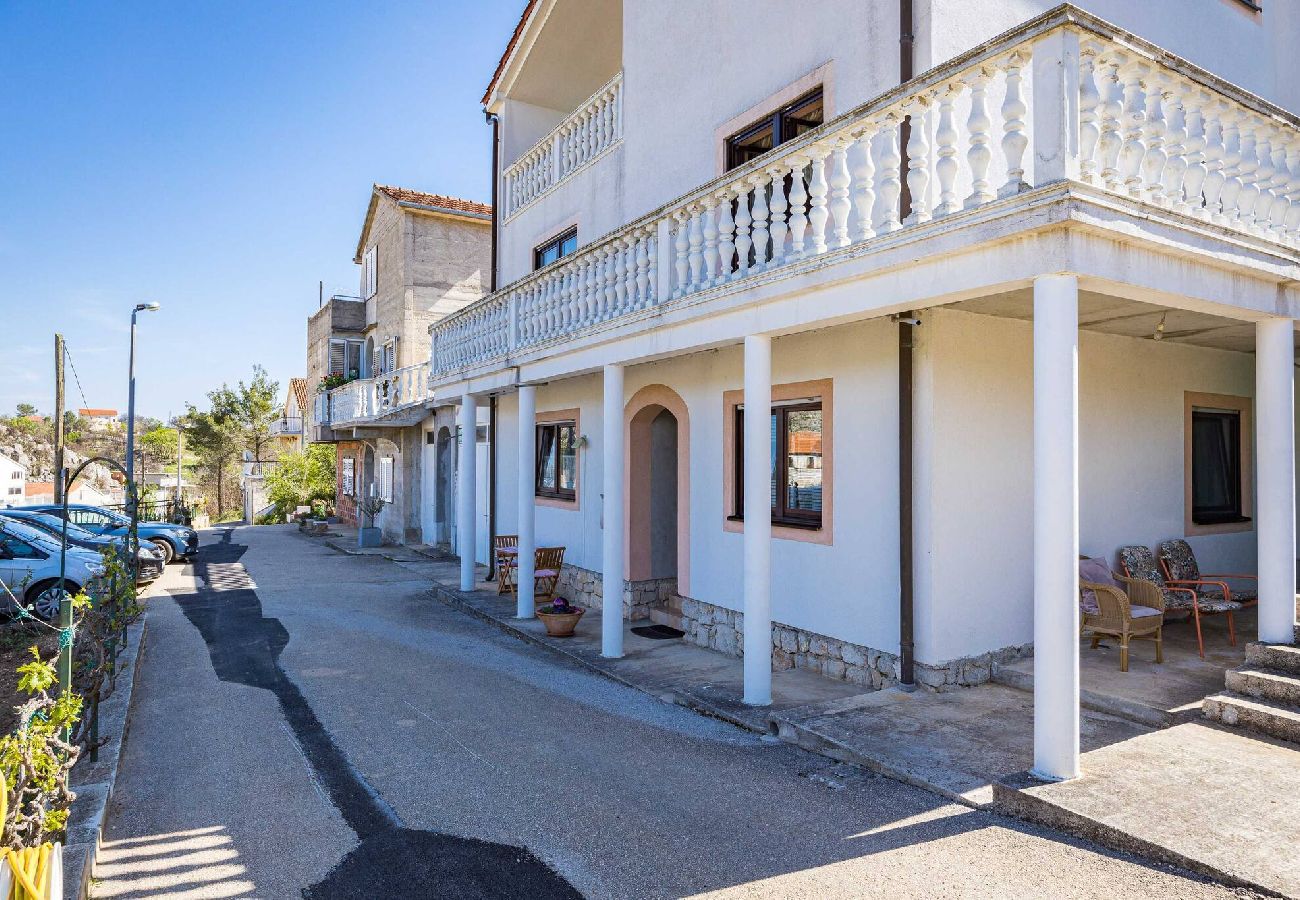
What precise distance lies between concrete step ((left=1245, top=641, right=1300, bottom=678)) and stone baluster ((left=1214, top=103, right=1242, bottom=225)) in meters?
3.03

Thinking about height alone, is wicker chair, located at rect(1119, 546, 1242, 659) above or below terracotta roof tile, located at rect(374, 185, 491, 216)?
below

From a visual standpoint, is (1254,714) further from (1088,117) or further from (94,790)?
(94,790)

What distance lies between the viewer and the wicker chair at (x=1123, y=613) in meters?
6.23

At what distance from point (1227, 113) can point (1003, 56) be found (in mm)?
1986

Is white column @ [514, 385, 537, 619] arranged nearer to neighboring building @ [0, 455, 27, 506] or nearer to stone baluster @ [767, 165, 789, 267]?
stone baluster @ [767, 165, 789, 267]

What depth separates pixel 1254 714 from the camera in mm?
5180

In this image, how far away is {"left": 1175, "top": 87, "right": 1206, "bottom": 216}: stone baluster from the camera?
490 cm

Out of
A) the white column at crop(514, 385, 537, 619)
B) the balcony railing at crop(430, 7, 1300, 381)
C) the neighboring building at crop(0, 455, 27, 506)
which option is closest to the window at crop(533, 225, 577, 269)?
the white column at crop(514, 385, 537, 619)

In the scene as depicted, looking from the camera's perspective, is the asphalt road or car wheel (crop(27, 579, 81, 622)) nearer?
the asphalt road

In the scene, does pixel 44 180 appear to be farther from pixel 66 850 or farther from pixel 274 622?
pixel 66 850

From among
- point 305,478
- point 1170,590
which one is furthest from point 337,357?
point 1170,590

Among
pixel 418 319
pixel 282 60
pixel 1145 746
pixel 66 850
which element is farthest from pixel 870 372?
pixel 418 319

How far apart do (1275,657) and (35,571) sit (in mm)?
14286

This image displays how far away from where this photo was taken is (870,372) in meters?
7.00
